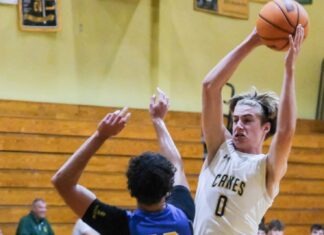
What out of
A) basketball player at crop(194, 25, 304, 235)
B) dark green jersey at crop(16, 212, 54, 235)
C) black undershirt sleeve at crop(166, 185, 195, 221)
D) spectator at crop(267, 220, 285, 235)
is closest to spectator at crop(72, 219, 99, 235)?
dark green jersey at crop(16, 212, 54, 235)

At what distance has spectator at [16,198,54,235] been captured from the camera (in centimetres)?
740

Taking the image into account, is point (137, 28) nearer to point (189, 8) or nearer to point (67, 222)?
point (189, 8)

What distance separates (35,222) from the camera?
748 cm

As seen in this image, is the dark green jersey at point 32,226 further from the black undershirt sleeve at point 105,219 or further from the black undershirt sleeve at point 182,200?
the black undershirt sleeve at point 105,219

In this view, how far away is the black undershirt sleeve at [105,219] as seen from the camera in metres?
2.14

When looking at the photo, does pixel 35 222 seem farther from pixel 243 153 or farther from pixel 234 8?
pixel 243 153

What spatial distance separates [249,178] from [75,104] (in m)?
5.90

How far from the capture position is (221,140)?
3213mm

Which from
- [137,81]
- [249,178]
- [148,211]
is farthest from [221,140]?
[137,81]

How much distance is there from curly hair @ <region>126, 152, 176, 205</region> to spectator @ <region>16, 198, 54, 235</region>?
551cm

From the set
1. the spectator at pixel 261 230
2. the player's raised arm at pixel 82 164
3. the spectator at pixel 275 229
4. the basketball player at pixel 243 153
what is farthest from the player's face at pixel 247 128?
the spectator at pixel 275 229

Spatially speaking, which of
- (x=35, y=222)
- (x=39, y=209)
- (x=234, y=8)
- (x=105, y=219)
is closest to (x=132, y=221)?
(x=105, y=219)

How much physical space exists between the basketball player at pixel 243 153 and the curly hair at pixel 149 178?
0.90 meters

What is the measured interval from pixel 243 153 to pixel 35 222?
4.90 meters
